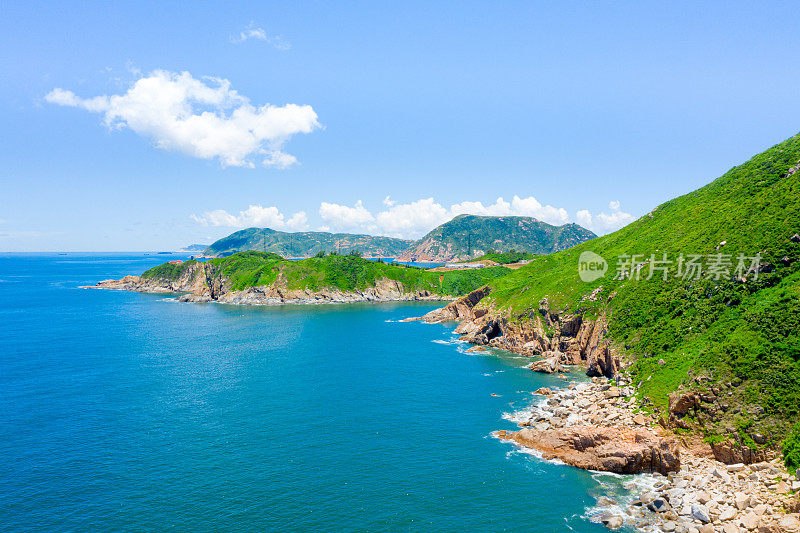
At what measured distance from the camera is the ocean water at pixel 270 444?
143 ft

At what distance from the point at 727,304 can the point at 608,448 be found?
110ft

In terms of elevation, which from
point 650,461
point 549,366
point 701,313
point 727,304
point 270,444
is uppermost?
point 727,304

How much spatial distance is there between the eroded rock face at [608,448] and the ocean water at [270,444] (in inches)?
109

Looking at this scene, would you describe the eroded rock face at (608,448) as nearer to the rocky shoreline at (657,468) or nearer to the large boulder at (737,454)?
the rocky shoreline at (657,468)

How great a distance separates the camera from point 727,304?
65.9m

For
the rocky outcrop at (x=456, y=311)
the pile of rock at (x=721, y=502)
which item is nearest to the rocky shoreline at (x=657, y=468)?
the pile of rock at (x=721, y=502)

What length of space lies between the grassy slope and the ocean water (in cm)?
2103

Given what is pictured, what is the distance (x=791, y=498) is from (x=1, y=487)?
8295 cm

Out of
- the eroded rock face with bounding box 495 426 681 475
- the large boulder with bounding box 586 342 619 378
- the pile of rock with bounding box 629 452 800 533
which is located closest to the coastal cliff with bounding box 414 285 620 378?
the large boulder with bounding box 586 342 619 378

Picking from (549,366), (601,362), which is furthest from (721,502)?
(549,366)

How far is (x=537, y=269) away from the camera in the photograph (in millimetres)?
162375

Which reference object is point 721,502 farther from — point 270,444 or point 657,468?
point 270,444

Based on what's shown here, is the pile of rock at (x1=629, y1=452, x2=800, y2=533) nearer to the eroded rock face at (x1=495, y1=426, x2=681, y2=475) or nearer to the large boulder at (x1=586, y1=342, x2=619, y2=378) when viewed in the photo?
the eroded rock face at (x1=495, y1=426, x2=681, y2=475)

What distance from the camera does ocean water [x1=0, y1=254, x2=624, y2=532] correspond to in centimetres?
4347
